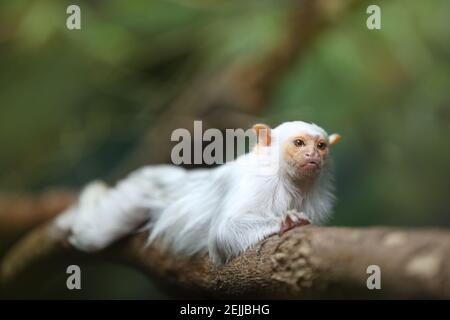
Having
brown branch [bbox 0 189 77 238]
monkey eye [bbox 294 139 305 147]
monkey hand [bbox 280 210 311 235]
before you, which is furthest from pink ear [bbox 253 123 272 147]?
brown branch [bbox 0 189 77 238]

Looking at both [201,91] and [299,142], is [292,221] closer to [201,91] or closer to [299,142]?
[299,142]

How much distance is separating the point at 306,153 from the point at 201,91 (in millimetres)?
1899

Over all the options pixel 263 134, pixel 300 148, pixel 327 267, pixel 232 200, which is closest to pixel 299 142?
pixel 300 148

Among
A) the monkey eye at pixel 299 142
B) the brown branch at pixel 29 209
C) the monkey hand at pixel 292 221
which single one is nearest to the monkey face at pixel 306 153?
the monkey eye at pixel 299 142

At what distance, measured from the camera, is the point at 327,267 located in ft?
3.97

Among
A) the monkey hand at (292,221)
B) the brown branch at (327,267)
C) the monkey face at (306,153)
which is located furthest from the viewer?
the monkey face at (306,153)

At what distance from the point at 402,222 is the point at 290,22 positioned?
118cm

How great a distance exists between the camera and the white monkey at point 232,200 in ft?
5.21

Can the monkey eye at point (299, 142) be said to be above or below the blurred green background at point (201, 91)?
below

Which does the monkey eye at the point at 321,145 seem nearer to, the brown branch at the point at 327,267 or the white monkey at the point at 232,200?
the white monkey at the point at 232,200

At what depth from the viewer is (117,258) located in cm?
229

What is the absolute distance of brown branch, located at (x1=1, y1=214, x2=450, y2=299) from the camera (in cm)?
104

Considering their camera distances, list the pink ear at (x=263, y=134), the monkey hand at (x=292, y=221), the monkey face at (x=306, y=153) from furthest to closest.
Result: the pink ear at (x=263, y=134), the monkey face at (x=306, y=153), the monkey hand at (x=292, y=221)

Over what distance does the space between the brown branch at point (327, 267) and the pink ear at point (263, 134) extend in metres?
0.31
